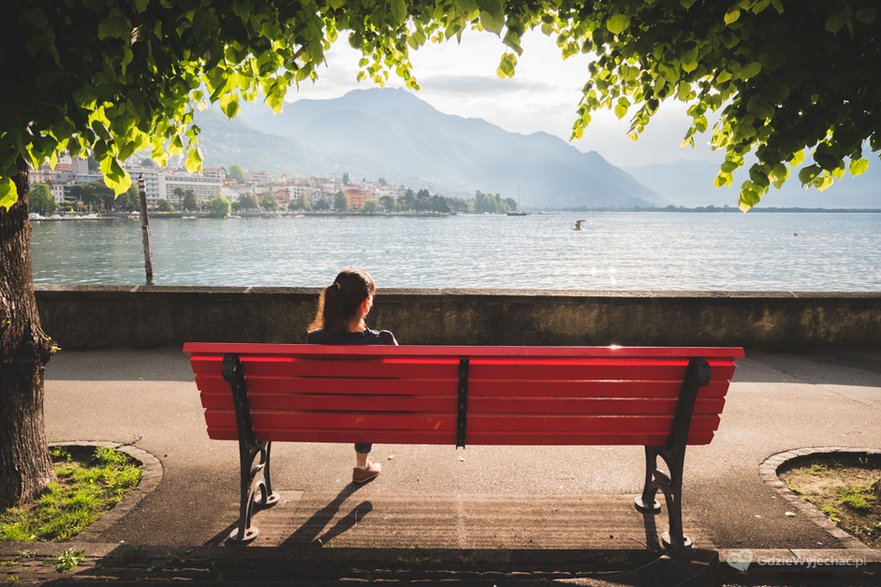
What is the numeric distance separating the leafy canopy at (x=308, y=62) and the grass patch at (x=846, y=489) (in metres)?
1.97

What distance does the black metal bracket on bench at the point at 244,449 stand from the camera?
121 inches

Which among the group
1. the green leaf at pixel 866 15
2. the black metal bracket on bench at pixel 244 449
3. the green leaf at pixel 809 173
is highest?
the green leaf at pixel 866 15

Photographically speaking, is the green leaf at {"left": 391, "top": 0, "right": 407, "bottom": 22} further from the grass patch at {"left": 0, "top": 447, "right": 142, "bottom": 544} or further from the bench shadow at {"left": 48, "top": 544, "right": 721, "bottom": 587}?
the grass patch at {"left": 0, "top": 447, "right": 142, "bottom": 544}

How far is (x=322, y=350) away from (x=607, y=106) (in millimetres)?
3538

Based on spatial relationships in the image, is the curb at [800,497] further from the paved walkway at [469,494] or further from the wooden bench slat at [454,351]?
the wooden bench slat at [454,351]

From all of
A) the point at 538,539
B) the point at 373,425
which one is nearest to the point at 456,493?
the point at 538,539

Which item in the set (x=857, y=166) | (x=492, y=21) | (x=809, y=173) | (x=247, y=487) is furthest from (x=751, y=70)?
(x=247, y=487)

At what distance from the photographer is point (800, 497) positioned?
4004 mm

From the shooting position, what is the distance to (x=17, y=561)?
3084mm

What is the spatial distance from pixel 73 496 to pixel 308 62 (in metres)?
3.13

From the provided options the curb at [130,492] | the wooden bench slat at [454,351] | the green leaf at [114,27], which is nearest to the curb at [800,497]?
the wooden bench slat at [454,351]

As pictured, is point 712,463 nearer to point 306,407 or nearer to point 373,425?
point 373,425

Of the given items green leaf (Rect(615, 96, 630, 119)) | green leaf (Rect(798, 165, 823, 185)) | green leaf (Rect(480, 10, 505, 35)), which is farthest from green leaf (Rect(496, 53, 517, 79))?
green leaf (Rect(480, 10, 505, 35))

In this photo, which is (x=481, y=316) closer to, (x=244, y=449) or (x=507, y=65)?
(x=507, y=65)
